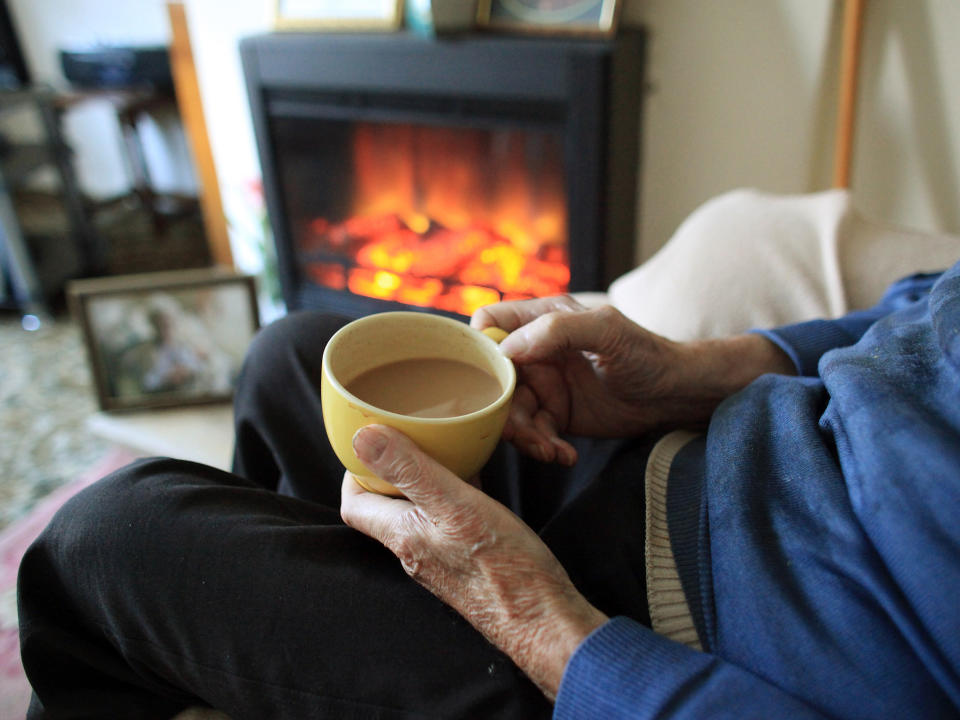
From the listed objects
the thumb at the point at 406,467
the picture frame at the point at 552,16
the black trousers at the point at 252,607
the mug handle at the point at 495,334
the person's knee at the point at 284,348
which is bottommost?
the black trousers at the point at 252,607

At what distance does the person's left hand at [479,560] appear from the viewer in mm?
507

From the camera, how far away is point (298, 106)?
Answer: 5.65ft

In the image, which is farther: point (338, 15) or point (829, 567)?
point (338, 15)

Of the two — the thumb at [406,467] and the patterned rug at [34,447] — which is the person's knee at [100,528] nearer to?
the thumb at [406,467]

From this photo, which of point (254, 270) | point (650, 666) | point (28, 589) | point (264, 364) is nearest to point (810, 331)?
point (650, 666)

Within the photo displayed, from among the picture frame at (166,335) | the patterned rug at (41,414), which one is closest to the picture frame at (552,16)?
the picture frame at (166,335)

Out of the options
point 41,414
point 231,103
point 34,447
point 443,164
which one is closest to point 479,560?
point 443,164

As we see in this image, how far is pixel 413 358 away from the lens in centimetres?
63

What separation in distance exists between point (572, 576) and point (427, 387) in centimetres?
19

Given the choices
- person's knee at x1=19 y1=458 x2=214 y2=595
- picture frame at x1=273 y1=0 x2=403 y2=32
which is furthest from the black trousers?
picture frame at x1=273 y1=0 x2=403 y2=32

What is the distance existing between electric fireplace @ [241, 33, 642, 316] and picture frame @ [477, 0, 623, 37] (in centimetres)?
4

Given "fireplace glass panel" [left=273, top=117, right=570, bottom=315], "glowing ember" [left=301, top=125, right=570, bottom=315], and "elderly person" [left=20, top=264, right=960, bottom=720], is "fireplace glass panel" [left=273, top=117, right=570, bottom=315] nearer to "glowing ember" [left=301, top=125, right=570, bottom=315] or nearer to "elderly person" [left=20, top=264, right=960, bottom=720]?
"glowing ember" [left=301, top=125, right=570, bottom=315]

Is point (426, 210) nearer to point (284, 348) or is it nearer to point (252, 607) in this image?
point (284, 348)

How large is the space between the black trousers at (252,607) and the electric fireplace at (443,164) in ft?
3.00
